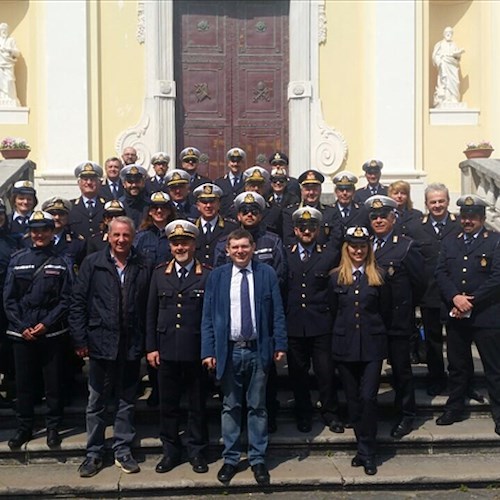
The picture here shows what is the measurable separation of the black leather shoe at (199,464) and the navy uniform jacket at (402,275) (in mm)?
1952

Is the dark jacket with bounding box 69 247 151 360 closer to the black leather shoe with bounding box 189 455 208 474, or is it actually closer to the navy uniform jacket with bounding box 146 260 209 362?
the navy uniform jacket with bounding box 146 260 209 362

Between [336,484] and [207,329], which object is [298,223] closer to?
[207,329]

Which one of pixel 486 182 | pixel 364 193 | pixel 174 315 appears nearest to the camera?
pixel 174 315

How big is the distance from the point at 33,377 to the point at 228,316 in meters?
1.84

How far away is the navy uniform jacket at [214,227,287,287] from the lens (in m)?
6.75

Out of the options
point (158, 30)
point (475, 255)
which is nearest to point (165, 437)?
point (475, 255)

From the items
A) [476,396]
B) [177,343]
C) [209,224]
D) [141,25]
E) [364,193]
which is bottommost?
[476,396]

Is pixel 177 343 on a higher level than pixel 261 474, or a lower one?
higher

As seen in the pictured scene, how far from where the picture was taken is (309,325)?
678 centimetres

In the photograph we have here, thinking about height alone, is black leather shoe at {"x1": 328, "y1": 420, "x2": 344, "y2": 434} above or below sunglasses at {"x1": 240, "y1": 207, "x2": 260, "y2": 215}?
below

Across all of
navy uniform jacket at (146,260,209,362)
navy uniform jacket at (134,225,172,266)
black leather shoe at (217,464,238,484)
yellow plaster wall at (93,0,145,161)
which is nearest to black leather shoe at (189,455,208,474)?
black leather shoe at (217,464,238,484)

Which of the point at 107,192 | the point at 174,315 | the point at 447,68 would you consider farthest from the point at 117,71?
the point at 174,315

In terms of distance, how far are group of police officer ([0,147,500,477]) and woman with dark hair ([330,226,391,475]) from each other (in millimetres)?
142

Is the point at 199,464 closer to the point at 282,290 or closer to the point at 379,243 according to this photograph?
the point at 282,290
